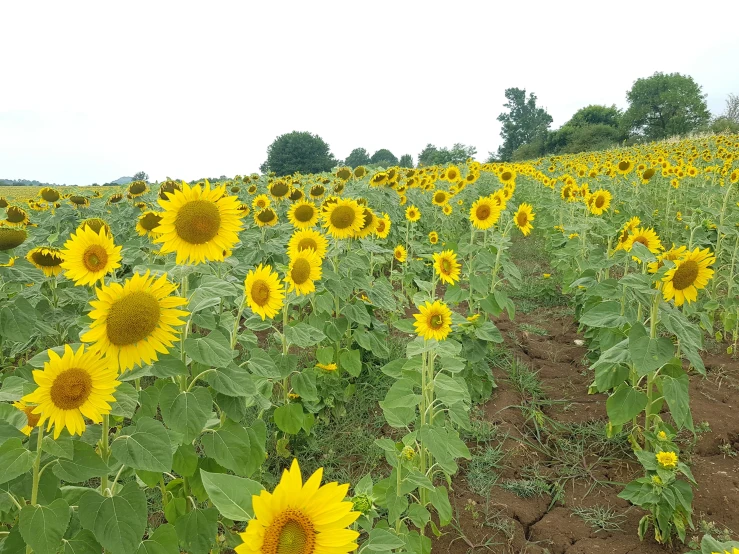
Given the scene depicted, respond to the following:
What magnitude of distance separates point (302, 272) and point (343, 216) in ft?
3.16

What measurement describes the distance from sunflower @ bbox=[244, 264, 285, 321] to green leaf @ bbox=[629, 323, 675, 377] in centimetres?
184

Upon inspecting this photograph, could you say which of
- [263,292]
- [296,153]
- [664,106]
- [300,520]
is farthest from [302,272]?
[664,106]

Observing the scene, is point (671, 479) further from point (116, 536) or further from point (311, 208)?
point (311, 208)

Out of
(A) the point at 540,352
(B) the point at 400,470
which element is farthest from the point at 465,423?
(A) the point at 540,352

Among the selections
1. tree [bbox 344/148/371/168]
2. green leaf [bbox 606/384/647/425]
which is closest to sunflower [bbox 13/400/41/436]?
green leaf [bbox 606/384/647/425]

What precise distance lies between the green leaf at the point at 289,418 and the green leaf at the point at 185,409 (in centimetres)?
113

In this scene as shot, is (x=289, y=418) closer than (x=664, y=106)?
Yes

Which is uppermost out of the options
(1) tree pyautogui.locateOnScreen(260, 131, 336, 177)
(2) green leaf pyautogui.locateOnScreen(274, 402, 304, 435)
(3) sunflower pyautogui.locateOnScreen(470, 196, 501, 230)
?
(1) tree pyautogui.locateOnScreen(260, 131, 336, 177)

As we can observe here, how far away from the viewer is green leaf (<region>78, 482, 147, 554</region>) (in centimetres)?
141

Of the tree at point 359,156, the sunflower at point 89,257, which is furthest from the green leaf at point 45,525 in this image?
the tree at point 359,156

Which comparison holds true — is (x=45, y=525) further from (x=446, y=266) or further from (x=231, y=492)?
(x=446, y=266)

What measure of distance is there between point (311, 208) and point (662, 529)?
10.7 feet

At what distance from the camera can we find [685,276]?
7.89ft

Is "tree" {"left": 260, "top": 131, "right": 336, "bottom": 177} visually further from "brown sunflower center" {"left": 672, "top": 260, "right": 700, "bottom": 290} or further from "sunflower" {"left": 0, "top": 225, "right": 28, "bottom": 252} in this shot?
"brown sunflower center" {"left": 672, "top": 260, "right": 700, "bottom": 290}
